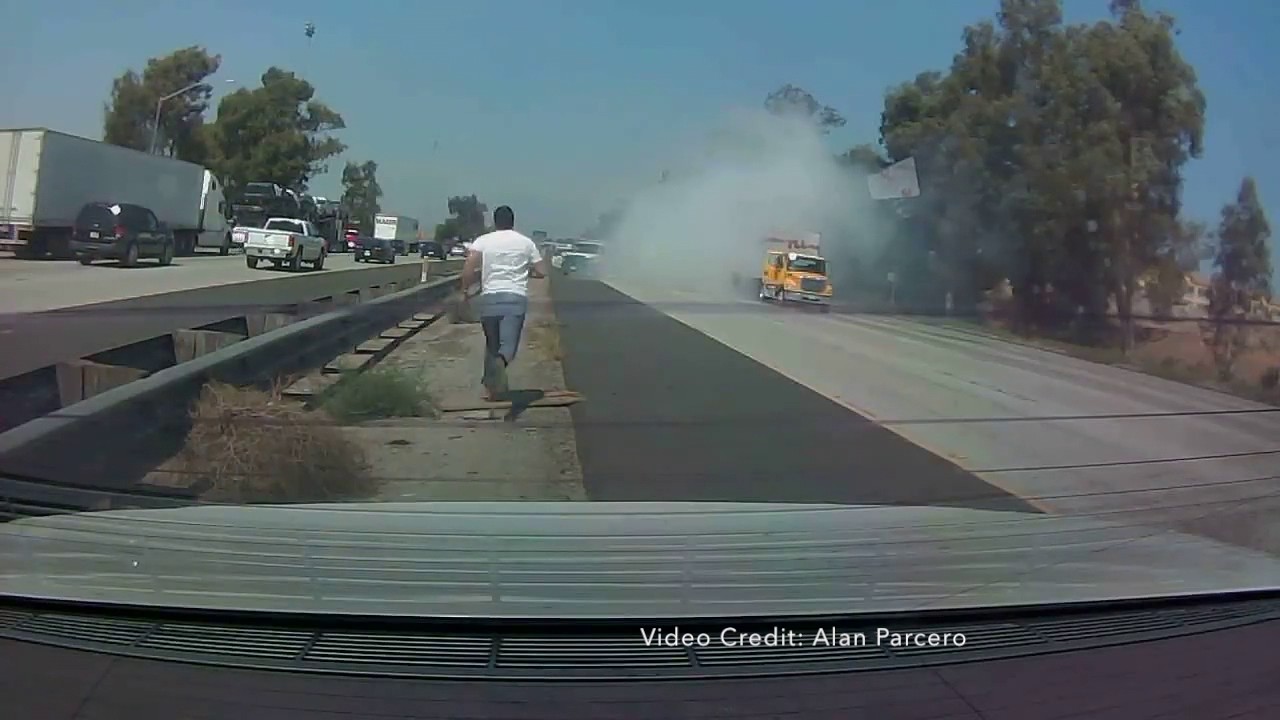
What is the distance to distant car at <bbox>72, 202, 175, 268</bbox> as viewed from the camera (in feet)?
36.7

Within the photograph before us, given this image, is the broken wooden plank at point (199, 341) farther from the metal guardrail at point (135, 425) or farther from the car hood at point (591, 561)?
the car hood at point (591, 561)

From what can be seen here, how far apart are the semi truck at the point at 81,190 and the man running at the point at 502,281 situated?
2.16 m

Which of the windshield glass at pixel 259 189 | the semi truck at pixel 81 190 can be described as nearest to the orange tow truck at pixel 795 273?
the windshield glass at pixel 259 189

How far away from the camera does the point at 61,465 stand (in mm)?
6051

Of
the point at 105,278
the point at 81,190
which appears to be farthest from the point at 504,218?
the point at 105,278

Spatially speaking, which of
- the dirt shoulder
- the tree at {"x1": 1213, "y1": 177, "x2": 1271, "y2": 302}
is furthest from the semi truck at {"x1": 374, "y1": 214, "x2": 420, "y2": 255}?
the tree at {"x1": 1213, "y1": 177, "x2": 1271, "y2": 302}

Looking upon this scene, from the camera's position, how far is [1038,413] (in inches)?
293

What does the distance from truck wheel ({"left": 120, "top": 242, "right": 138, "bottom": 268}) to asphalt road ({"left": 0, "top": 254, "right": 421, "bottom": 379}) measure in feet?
1.01

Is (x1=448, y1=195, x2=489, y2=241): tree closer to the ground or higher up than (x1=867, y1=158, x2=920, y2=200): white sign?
closer to the ground

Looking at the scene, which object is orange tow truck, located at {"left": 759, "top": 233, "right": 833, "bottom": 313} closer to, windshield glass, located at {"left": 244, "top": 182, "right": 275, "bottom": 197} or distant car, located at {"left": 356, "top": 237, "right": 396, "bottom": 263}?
distant car, located at {"left": 356, "top": 237, "right": 396, "bottom": 263}

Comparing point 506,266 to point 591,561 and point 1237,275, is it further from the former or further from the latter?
point 1237,275

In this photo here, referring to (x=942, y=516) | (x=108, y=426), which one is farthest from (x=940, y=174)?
(x=108, y=426)

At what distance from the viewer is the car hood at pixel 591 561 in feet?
14.9

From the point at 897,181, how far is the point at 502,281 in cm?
231
